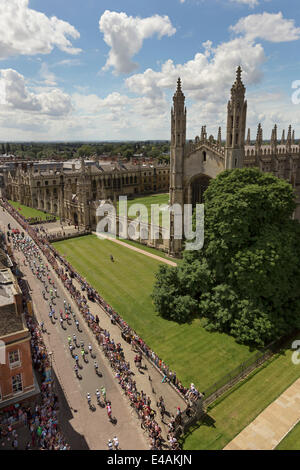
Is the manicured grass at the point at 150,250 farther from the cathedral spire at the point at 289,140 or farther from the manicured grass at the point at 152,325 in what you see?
the cathedral spire at the point at 289,140

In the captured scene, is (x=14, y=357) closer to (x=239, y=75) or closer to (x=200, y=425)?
(x=200, y=425)

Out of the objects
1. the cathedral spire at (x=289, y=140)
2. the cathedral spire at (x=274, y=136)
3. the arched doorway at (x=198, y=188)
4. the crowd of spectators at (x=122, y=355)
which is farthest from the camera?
the cathedral spire at (x=289, y=140)

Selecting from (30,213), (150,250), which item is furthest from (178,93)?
(30,213)

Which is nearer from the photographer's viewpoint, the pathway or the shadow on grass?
the pathway

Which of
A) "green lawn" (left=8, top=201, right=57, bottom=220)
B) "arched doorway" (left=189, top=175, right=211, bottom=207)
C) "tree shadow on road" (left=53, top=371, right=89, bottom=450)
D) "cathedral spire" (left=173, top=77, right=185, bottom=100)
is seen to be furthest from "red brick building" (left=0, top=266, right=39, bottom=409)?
"green lawn" (left=8, top=201, right=57, bottom=220)

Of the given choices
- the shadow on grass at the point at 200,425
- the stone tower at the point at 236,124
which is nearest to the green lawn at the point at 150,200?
the stone tower at the point at 236,124

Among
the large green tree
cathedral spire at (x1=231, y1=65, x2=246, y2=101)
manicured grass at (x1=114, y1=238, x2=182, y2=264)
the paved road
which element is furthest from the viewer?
manicured grass at (x1=114, y1=238, x2=182, y2=264)

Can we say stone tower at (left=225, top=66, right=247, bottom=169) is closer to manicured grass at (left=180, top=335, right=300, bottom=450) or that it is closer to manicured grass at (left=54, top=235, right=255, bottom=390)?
manicured grass at (left=54, top=235, right=255, bottom=390)
